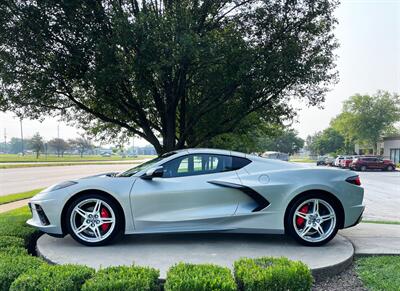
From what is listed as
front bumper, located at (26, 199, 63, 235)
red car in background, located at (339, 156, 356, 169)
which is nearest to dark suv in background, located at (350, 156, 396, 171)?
red car in background, located at (339, 156, 356, 169)

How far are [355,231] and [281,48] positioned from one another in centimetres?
392

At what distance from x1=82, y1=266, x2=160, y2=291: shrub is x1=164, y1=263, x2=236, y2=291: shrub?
0.53 feet

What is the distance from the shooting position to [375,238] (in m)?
5.26

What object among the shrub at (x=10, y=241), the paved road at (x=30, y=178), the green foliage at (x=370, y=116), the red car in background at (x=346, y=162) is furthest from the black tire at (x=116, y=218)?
the green foliage at (x=370, y=116)

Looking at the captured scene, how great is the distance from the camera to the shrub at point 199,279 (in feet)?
8.84

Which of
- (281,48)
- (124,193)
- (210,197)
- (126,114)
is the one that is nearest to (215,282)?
(210,197)

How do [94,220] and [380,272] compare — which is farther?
[94,220]

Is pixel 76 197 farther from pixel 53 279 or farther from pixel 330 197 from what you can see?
pixel 330 197

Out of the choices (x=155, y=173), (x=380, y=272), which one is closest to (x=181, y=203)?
(x=155, y=173)

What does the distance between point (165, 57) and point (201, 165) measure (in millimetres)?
2228

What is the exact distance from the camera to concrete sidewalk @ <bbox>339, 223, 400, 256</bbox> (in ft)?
14.9

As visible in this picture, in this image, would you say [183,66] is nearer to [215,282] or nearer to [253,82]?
[253,82]

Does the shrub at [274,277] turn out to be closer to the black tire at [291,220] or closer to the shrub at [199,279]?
the shrub at [199,279]

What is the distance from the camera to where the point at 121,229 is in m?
4.46
